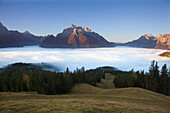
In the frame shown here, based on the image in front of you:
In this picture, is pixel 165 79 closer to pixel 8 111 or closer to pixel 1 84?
pixel 8 111

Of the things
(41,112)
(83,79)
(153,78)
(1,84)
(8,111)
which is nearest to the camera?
(41,112)

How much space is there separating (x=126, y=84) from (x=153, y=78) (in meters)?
18.8

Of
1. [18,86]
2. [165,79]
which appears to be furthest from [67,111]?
[165,79]

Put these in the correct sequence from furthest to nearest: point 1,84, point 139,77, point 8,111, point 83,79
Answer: point 83,79
point 139,77
point 1,84
point 8,111

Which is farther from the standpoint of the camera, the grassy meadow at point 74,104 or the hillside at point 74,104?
the hillside at point 74,104

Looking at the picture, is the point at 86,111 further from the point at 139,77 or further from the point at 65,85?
the point at 139,77

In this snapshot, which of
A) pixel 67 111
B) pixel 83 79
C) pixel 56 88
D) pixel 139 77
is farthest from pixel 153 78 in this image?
pixel 67 111

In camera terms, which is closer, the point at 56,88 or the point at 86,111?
the point at 86,111

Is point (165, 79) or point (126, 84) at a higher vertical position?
point (165, 79)

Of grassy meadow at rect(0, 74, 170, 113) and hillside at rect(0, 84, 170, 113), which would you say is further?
hillside at rect(0, 84, 170, 113)

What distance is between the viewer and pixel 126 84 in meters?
83.4

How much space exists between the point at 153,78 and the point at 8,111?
244ft

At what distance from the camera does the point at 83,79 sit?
326 ft

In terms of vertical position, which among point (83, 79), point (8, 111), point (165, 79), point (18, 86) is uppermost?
point (8, 111)
